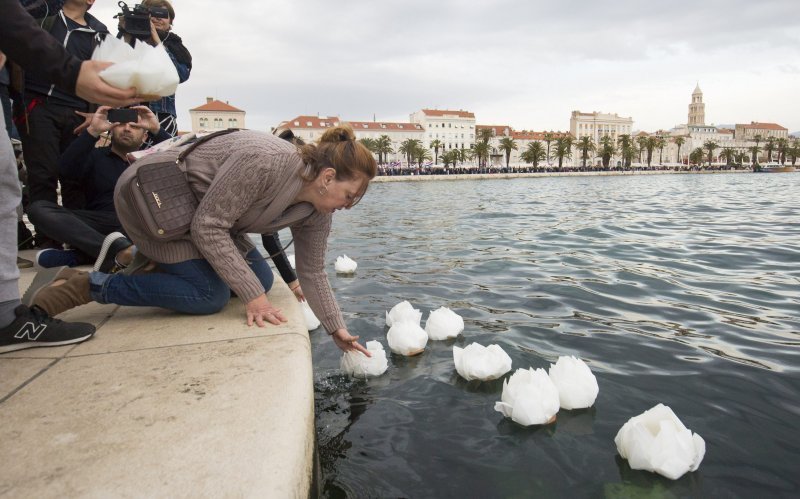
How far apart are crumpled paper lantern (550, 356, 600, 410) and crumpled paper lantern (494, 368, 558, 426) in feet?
0.34

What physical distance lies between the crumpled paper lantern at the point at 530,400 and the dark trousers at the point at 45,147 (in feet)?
13.8

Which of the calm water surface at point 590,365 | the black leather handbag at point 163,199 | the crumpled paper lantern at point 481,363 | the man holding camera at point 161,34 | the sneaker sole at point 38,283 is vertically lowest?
the calm water surface at point 590,365

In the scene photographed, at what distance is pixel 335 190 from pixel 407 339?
4.63 ft

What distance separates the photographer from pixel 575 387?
2605 mm

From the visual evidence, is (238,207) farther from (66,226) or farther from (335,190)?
(66,226)

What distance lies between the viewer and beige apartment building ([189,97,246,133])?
9194 centimetres

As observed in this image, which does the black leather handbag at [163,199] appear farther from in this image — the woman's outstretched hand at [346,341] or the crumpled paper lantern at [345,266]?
the crumpled paper lantern at [345,266]

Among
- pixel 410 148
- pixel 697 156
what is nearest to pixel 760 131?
Answer: pixel 697 156

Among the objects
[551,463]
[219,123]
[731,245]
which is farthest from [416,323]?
[219,123]

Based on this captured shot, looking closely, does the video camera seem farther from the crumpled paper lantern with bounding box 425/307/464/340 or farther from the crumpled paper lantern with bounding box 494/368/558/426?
the crumpled paper lantern with bounding box 494/368/558/426

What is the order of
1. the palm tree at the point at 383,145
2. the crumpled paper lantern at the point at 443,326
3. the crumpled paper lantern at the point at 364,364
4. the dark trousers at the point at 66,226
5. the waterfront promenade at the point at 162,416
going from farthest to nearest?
the palm tree at the point at 383,145 → the dark trousers at the point at 66,226 → the crumpled paper lantern at the point at 443,326 → the crumpled paper lantern at the point at 364,364 → the waterfront promenade at the point at 162,416

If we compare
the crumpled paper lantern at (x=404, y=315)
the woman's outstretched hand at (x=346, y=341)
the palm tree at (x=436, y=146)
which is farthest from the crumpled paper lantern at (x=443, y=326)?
the palm tree at (x=436, y=146)

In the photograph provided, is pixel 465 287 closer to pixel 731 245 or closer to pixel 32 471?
pixel 32 471

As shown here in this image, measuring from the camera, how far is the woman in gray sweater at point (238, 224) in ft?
8.18
